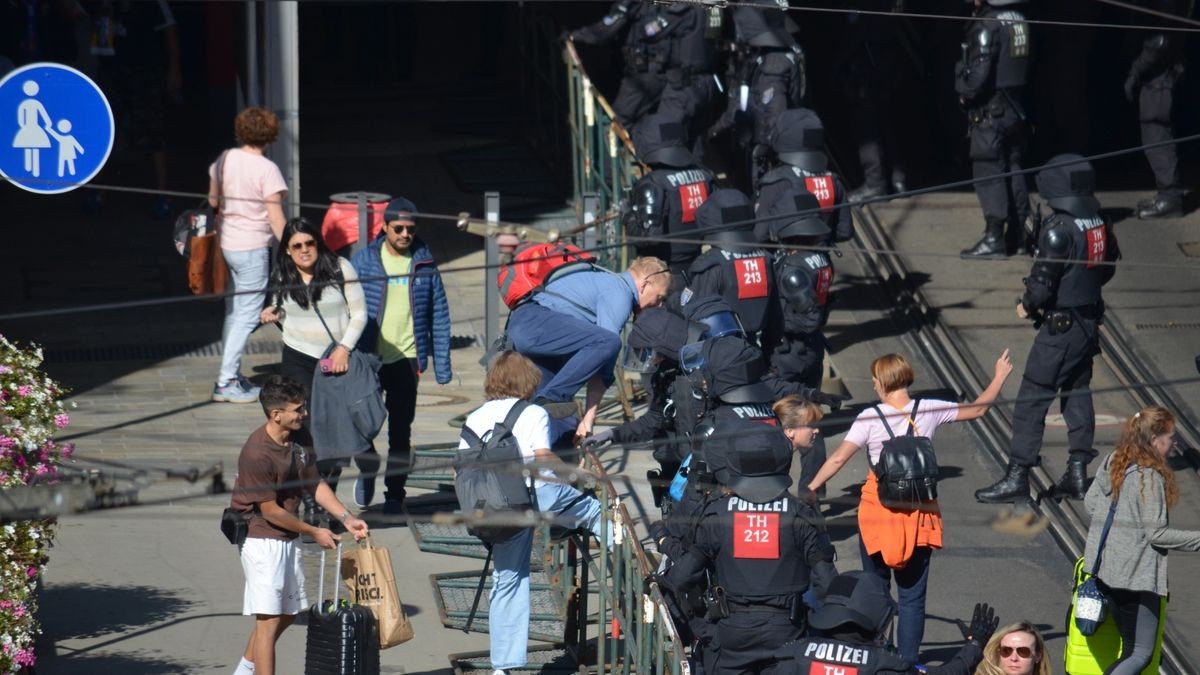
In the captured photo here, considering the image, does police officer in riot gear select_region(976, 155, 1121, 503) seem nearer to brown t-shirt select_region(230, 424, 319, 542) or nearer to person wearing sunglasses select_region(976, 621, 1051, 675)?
person wearing sunglasses select_region(976, 621, 1051, 675)

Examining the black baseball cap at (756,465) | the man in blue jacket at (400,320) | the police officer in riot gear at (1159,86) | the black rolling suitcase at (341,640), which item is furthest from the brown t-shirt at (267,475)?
the police officer in riot gear at (1159,86)

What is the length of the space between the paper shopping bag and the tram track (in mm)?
3299

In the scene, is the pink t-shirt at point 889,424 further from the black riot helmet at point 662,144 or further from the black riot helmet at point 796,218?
the black riot helmet at point 662,144

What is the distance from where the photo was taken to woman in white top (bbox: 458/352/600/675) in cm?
809

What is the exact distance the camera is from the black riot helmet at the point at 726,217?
A: 10352mm

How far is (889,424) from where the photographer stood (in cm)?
870

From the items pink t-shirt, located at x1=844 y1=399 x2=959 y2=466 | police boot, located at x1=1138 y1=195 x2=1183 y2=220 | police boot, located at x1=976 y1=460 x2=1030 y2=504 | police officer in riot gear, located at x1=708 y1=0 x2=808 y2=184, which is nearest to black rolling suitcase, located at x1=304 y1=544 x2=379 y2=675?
pink t-shirt, located at x1=844 y1=399 x2=959 y2=466

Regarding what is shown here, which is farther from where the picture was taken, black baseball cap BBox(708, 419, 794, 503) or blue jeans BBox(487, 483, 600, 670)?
blue jeans BBox(487, 483, 600, 670)

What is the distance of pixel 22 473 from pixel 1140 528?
4.73 m

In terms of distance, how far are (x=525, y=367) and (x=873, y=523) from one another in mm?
1725

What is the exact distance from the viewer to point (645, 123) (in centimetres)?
1223

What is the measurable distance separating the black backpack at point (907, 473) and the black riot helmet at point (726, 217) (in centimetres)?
221

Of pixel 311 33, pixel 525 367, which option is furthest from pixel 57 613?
pixel 311 33

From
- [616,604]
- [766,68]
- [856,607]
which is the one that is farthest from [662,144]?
[856,607]
